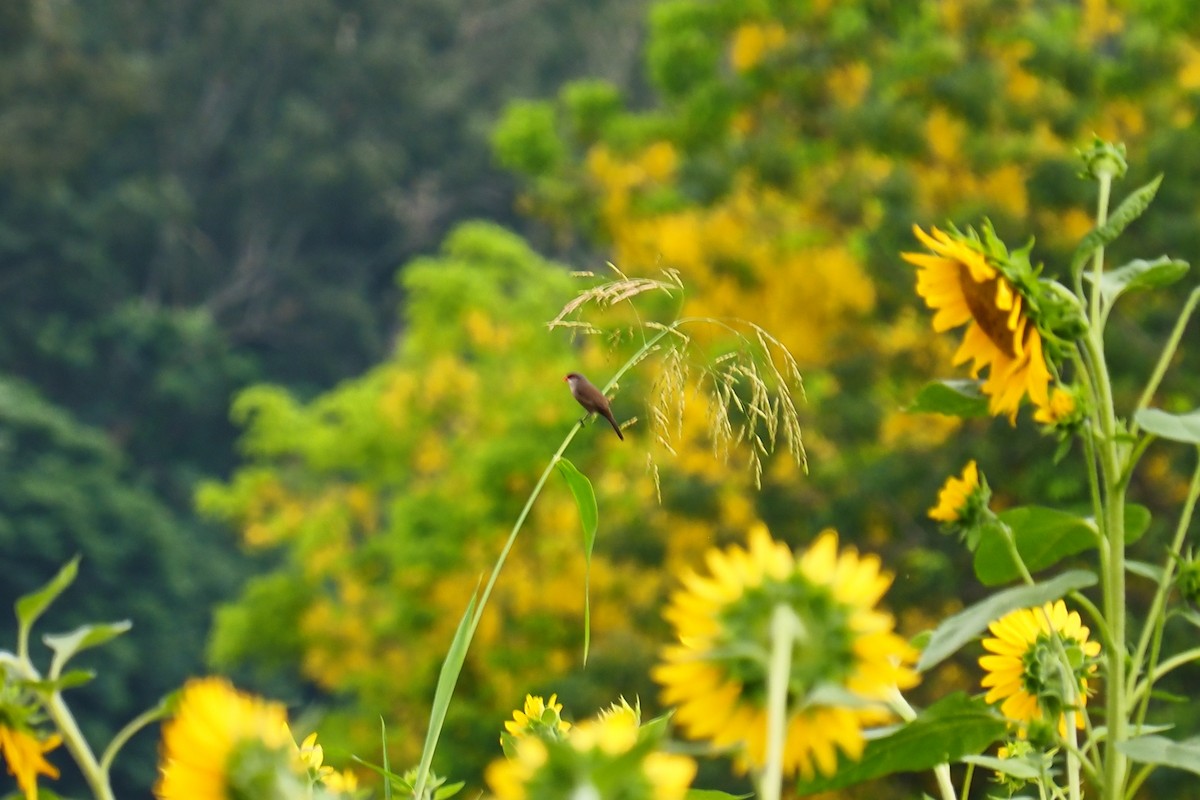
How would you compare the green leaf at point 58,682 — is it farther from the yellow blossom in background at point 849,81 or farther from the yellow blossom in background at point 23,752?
the yellow blossom in background at point 849,81

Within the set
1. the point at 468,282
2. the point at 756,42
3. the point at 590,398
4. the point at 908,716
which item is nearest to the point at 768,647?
the point at 908,716

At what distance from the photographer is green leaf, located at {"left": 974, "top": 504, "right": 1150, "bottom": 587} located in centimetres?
60

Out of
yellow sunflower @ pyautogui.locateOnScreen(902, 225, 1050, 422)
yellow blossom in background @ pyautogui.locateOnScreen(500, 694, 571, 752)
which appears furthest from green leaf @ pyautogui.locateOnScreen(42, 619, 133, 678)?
yellow sunflower @ pyautogui.locateOnScreen(902, 225, 1050, 422)

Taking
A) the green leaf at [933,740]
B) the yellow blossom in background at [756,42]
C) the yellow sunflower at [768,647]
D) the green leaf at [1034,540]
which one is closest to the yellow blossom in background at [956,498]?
the green leaf at [1034,540]

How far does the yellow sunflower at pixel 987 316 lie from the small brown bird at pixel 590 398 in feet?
0.48

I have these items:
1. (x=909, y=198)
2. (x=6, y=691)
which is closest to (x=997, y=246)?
(x=6, y=691)

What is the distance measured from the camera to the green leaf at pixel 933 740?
19.8 inches

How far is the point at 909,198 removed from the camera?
651 centimetres

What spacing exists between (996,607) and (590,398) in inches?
10.0

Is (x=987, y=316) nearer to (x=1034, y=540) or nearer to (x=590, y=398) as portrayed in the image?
(x=1034, y=540)

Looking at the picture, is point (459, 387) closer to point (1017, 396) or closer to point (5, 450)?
point (5, 450)

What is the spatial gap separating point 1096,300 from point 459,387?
9725mm

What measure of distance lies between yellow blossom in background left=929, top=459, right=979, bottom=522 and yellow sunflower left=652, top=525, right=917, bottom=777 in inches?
10.3

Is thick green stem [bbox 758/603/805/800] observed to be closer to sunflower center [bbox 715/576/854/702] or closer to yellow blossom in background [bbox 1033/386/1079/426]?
sunflower center [bbox 715/576/854/702]
